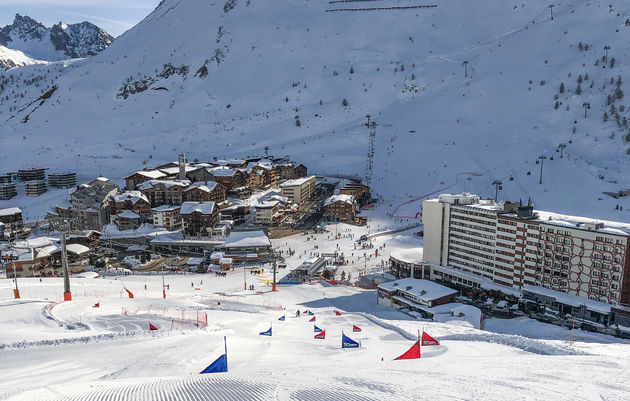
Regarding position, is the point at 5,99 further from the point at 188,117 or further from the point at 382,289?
the point at 382,289

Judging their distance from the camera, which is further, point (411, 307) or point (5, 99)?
point (5, 99)

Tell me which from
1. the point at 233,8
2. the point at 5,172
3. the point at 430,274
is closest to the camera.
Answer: the point at 430,274

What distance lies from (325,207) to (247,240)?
13921 millimetres

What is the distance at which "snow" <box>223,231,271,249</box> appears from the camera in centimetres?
3728

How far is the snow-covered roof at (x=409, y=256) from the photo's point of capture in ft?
111

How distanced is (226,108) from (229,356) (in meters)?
82.9

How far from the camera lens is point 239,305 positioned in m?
23.7

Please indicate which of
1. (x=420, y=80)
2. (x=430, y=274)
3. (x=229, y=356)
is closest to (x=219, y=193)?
(x=430, y=274)

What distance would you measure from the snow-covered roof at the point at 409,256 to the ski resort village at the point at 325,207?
0.23 meters

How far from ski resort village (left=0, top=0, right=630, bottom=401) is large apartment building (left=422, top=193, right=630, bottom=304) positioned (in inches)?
5.1

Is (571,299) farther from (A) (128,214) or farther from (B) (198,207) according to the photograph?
(A) (128,214)

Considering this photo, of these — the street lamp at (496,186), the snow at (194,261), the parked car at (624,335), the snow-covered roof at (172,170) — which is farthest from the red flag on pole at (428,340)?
the snow-covered roof at (172,170)

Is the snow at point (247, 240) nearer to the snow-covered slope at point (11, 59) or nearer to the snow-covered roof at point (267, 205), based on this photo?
the snow-covered roof at point (267, 205)

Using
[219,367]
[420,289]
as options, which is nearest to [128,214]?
[420,289]
